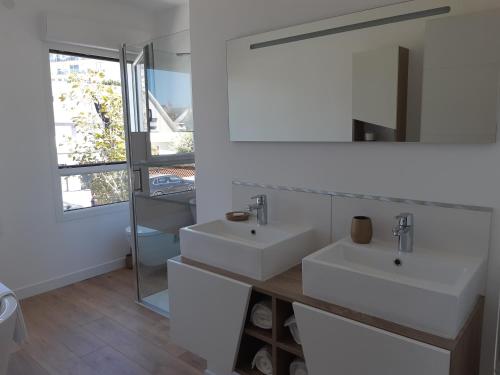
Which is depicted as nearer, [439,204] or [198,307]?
[439,204]

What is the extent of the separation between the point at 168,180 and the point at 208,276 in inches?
49.8

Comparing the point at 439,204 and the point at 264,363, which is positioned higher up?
the point at 439,204

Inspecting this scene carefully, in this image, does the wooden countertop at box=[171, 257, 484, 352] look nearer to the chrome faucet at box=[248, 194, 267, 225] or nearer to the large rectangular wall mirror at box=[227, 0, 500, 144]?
the chrome faucet at box=[248, 194, 267, 225]

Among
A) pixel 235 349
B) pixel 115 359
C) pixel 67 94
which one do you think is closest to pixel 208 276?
pixel 235 349

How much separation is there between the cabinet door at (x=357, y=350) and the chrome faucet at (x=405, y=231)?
46 centimetres

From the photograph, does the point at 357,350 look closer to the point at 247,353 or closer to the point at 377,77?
the point at 247,353

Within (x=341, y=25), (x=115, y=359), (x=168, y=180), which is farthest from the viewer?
(x=168, y=180)

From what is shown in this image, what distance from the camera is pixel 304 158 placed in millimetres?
2125

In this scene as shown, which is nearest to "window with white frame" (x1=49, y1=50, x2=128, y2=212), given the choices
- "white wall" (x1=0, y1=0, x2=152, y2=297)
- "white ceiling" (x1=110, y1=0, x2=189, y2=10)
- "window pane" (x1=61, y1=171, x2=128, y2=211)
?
"window pane" (x1=61, y1=171, x2=128, y2=211)

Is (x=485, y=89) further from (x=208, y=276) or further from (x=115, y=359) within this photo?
(x=115, y=359)

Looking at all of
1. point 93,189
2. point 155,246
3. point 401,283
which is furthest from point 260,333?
point 93,189

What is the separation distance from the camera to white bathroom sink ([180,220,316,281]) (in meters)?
1.84

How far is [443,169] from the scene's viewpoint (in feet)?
5.50

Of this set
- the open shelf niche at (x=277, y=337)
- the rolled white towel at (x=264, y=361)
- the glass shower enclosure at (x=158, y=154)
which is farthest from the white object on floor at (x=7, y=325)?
the glass shower enclosure at (x=158, y=154)
